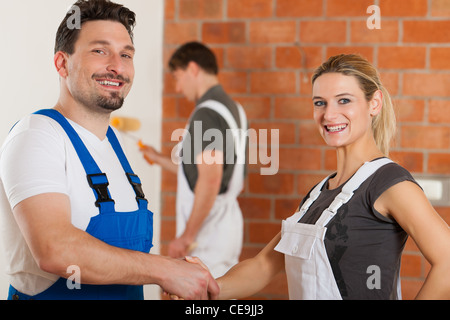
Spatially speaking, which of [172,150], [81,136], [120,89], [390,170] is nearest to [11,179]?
[81,136]

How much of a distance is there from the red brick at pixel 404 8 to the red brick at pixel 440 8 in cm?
2

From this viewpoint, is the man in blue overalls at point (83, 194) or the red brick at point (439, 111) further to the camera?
the red brick at point (439, 111)

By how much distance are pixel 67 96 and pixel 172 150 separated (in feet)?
3.56

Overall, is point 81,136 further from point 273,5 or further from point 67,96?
point 273,5

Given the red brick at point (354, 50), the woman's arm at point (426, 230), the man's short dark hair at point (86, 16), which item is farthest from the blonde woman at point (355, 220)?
the red brick at point (354, 50)

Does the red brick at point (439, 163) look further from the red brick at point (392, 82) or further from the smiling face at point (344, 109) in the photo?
the smiling face at point (344, 109)

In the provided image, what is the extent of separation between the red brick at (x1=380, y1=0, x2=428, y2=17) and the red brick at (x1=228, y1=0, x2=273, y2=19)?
0.43 m

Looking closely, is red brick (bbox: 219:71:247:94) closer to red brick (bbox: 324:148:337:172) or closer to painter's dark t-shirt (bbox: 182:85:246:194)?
painter's dark t-shirt (bbox: 182:85:246:194)

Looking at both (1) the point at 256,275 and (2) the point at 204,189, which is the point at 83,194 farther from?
(2) the point at 204,189

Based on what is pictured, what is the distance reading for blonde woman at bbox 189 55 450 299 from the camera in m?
0.99

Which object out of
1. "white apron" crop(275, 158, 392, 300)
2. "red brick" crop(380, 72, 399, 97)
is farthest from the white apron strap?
"red brick" crop(380, 72, 399, 97)

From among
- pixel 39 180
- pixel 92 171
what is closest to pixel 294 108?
pixel 92 171

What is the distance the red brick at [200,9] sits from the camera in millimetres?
2162

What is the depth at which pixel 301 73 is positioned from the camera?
6.84 feet
